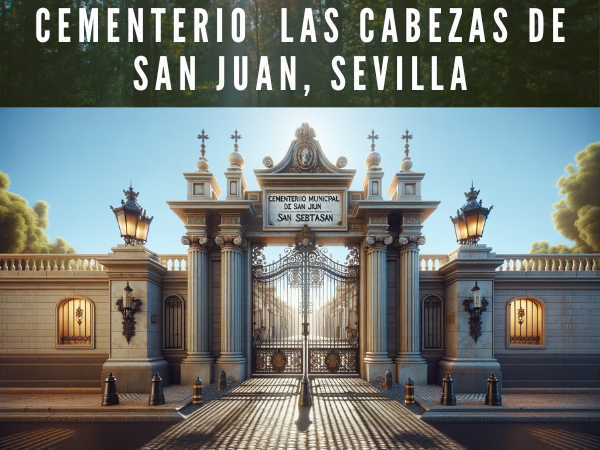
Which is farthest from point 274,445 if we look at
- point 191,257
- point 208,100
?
point 191,257

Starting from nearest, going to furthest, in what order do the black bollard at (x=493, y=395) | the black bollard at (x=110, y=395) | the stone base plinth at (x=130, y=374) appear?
1. the black bollard at (x=493, y=395)
2. the black bollard at (x=110, y=395)
3. the stone base plinth at (x=130, y=374)

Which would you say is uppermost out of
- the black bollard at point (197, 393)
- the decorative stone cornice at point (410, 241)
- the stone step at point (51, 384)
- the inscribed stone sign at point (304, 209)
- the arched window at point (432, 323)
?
the inscribed stone sign at point (304, 209)

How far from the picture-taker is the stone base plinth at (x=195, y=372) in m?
16.8

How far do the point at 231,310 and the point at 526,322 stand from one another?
35.6 feet

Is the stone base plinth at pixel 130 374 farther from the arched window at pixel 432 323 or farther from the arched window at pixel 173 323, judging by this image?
the arched window at pixel 432 323

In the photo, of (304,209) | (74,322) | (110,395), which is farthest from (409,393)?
(74,322)

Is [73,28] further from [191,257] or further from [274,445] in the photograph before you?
[191,257]

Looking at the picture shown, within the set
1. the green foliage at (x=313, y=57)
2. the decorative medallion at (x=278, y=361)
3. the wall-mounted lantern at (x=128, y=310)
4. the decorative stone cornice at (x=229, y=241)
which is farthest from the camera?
the decorative medallion at (x=278, y=361)

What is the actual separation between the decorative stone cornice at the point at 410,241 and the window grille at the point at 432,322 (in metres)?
2.04

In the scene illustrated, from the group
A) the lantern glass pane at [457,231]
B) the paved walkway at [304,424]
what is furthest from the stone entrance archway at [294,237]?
the paved walkway at [304,424]

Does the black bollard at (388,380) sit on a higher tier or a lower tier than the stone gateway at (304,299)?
lower

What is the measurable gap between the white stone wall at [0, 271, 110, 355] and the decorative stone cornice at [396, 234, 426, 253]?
→ 10916 millimetres

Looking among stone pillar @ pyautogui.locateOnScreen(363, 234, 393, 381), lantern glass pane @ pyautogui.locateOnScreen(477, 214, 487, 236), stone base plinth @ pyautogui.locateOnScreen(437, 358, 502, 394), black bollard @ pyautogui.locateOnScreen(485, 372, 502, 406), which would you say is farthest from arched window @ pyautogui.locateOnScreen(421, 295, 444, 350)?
black bollard @ pyautogui.locateOnScreen(485, 372, 502, 406)

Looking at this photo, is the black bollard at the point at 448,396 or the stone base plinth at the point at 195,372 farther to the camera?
the stone base plinth at the point at 195,372
